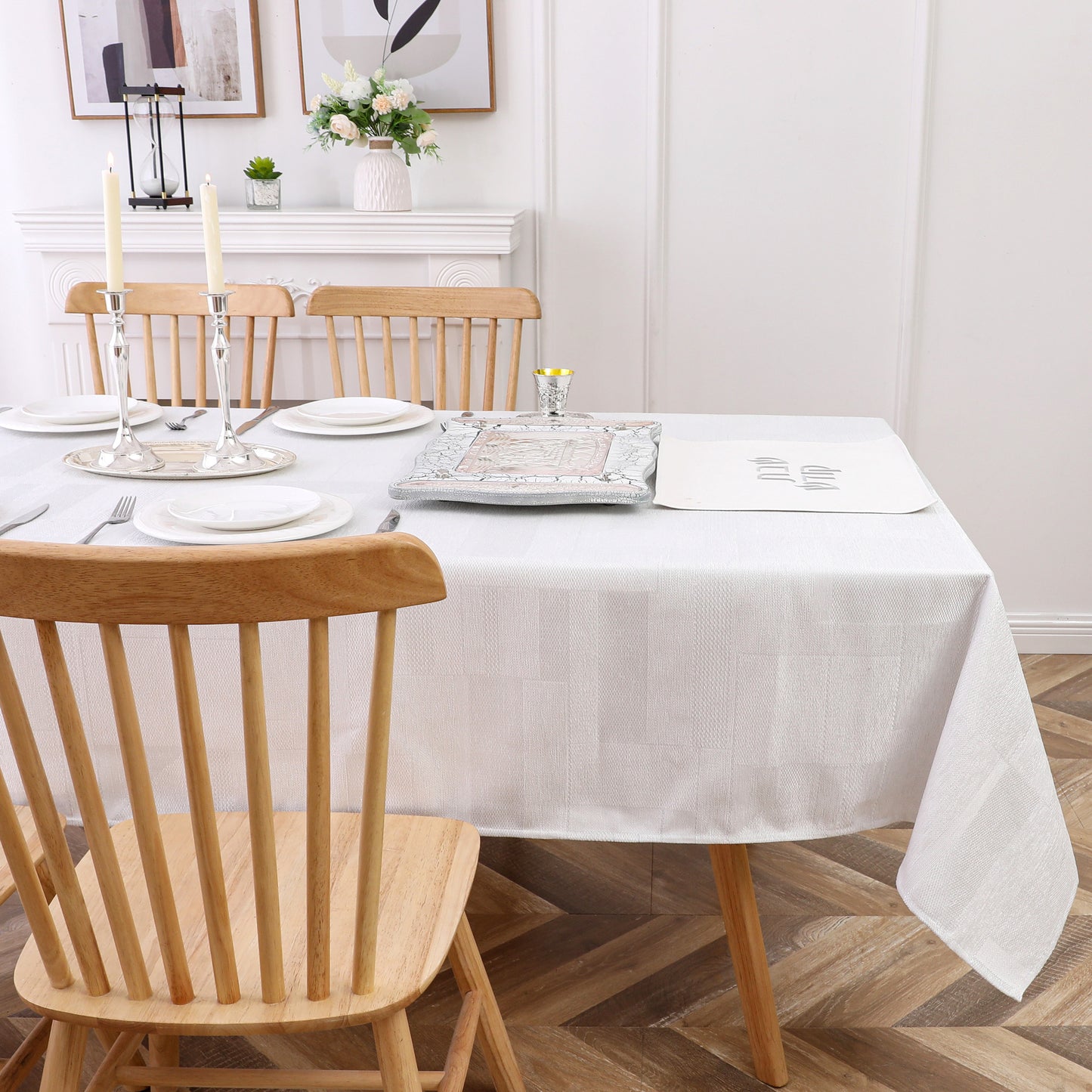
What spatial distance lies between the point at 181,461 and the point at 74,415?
0.32 m

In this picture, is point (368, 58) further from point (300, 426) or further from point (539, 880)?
point (539, 880)

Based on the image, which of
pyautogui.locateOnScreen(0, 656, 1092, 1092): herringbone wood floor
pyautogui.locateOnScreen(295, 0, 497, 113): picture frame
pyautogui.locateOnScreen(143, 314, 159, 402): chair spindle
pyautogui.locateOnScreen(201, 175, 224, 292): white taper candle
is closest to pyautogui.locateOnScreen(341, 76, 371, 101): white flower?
pyautogui.locateOnScreen(295, 0, 497, 113): picture frame

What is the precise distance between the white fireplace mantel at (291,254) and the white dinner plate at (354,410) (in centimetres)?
78

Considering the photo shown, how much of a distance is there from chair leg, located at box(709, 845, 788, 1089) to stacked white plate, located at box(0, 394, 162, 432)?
3.47 ft

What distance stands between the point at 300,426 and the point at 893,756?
37.9 inches

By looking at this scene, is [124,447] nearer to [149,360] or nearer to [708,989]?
[149,360]

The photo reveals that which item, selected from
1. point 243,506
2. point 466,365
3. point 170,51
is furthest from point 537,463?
point 170,51

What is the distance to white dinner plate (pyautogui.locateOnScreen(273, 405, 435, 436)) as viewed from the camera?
161 cm

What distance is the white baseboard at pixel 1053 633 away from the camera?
2748mm

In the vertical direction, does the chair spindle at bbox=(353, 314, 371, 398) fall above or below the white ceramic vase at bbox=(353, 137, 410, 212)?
below

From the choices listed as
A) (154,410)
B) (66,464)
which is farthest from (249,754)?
(154,410)

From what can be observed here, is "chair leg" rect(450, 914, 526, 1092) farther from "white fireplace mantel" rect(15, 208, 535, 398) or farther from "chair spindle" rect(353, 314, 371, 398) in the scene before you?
"white fireplace mantel" rect(15, 208, 535, 398)

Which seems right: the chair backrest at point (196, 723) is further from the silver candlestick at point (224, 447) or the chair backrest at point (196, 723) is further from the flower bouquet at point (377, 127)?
the flower bouquet at point (377, 127)

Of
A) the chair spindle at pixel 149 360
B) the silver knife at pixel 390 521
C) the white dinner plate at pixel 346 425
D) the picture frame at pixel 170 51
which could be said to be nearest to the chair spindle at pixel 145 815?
the silver knife at pixel 390 521
